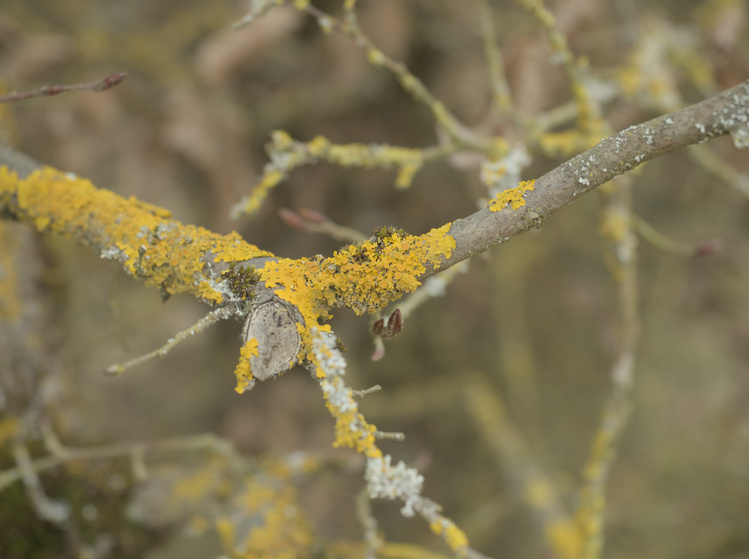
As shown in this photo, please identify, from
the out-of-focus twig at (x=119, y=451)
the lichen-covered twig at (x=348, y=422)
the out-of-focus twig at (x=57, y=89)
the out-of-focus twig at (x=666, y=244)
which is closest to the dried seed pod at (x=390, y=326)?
the lichen-covered twig at (x=348, y=422)

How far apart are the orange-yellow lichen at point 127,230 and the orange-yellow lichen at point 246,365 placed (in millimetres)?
106

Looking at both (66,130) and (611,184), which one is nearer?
(611,184)

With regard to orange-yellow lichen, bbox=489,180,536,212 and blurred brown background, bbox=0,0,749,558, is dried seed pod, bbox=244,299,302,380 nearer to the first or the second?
orange-yellow lichen, bbox=489,180,536,212

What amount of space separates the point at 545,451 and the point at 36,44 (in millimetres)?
2450

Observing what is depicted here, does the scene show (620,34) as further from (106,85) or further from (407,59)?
(106,85)

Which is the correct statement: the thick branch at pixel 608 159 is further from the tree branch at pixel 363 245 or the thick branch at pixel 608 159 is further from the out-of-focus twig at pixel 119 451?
the out-of-focus twig at pixel 119 451

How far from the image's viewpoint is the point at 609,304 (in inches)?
86.8

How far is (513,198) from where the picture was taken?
70 cm

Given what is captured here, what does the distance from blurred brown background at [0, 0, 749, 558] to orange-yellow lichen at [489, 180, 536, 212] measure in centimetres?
97

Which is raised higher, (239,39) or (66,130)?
(239,39)

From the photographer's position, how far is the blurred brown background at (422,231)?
1797 mm

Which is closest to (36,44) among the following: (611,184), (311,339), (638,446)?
(311,339)

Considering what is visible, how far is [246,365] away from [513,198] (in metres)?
0.41

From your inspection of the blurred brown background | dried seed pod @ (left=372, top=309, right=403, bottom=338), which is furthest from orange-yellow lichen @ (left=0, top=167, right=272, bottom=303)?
the blurred brown background
